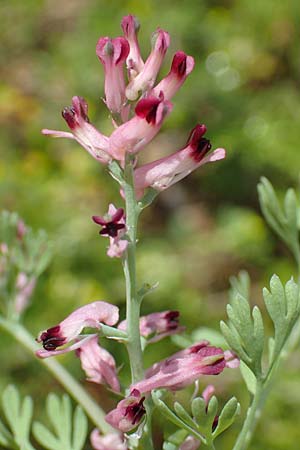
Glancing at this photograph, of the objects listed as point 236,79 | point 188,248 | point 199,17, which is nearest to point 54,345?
point 188,248

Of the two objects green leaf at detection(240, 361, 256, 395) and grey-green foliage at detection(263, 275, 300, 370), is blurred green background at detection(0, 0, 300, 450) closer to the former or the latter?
green leaf at detection(240, 361, 256, 395)

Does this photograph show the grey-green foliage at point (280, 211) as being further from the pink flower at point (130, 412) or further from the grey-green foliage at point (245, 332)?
the pink flower at point (130, 412)

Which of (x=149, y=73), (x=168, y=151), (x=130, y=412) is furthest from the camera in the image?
(x=168, y=151)

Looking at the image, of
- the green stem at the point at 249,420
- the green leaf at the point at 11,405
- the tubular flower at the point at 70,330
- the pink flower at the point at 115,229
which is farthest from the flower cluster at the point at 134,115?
the green leaf at the point at 11,405

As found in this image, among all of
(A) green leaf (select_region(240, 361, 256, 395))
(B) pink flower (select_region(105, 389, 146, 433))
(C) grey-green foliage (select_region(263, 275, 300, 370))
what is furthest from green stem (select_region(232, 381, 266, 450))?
(B) pink flower (select_region(105, 389, 146, 433))

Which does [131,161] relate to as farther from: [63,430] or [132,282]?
[63,430]

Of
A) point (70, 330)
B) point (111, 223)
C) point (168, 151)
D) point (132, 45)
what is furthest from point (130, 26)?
point (168, 151)

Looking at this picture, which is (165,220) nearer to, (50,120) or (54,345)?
(50,120)
